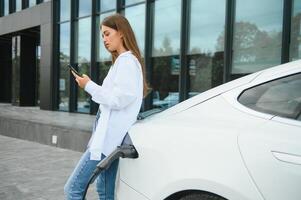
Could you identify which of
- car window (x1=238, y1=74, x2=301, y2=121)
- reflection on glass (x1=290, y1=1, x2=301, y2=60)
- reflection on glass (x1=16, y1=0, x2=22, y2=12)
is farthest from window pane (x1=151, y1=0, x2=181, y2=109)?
car window (x1=238, y1=74, x2=301, y2=121)

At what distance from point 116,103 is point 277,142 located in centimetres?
113

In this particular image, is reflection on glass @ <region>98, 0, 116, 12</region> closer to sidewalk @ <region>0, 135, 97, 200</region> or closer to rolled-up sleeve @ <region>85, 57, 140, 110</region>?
sidewalk @ <region>0, 135, 97, 200</region>

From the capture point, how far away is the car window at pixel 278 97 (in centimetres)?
236

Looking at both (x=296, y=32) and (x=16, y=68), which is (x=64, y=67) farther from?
(x=296, y=32)

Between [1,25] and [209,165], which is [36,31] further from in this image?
[209,165]

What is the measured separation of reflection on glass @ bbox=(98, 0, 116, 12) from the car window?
1291 centimetres

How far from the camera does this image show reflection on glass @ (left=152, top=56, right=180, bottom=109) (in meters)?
12.7

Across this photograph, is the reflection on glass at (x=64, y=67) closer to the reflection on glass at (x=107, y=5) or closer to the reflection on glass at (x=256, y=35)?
the reflection on glass at (x=107, y=5)

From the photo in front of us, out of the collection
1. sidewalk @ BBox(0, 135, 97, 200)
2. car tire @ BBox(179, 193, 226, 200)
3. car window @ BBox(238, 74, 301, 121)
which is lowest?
sidewalk @ BBox(0, 135, 97, 200)

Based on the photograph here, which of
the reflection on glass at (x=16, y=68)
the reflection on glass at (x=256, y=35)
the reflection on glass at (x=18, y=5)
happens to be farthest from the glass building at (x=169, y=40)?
the reflection on glass at (x=16, y=68)

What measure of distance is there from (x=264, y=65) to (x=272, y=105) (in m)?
8.12

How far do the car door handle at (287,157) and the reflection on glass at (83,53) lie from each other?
14.2 meters

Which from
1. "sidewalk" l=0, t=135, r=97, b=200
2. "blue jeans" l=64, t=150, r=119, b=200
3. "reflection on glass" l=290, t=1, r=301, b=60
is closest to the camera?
"blue jeans" l=64, t=150, r=119, b=200

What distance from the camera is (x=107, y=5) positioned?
50.2 feet
